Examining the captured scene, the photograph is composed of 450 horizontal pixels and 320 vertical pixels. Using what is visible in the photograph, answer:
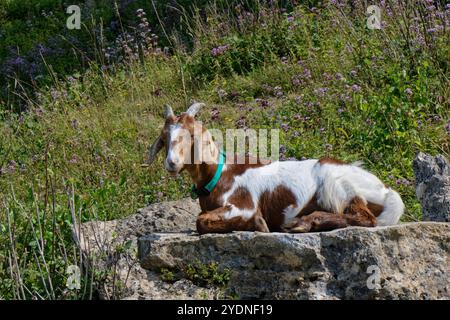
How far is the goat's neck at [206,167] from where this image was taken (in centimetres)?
655

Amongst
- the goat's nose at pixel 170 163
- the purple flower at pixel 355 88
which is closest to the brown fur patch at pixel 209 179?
the goat's nose at pixel 170 163

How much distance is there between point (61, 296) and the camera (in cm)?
660

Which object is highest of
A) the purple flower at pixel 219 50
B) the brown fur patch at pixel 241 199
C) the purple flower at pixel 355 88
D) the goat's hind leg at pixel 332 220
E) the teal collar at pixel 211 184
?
the purple flower at pixel 219 50

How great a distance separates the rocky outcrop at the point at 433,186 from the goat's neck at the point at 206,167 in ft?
5.52

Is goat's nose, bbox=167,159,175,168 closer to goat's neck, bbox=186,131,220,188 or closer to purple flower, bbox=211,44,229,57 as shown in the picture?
goat's neck, bbox=186,131,220,188

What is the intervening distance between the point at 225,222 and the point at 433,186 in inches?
67.3

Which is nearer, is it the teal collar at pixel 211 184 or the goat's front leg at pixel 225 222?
the goat's front leg at pixel 225 222

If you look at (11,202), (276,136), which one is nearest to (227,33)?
(276,136)

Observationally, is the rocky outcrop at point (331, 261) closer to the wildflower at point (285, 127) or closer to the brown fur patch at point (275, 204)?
the brown fur patch at point (275, 204)

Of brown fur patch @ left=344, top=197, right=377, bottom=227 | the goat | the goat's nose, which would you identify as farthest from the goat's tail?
the goat's nose

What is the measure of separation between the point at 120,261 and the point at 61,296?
0.47m

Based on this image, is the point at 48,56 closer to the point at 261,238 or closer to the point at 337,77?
the point at 337,77

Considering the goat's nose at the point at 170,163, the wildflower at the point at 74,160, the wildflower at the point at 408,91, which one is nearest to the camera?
the goat's nose at the point at 170,163

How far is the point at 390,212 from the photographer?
669 cm
